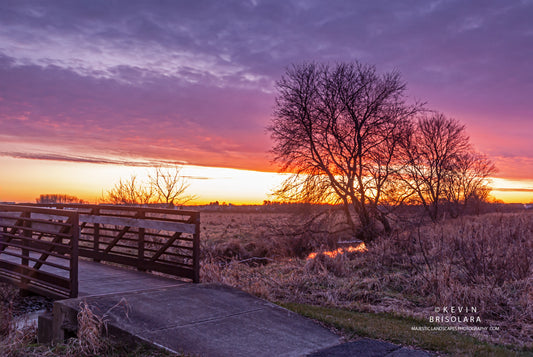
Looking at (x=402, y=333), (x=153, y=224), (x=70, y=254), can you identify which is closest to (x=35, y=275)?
(x=70, y=254)

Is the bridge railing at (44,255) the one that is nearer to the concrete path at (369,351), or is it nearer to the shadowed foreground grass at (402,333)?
the shadowed foreground grass at (402,333)

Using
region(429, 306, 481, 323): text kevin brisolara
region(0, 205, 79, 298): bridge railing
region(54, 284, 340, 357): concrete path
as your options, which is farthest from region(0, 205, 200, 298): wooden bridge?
region(429, 306, 481, 323): text kevin brisolara

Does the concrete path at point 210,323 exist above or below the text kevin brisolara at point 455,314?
above

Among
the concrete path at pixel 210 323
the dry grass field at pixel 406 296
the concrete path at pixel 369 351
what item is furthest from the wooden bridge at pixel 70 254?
the concrete path at pixel 369 351

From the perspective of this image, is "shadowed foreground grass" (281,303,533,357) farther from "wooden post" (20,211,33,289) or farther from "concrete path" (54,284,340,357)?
"wooden post" (20,211,33,289)

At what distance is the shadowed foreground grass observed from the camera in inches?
262

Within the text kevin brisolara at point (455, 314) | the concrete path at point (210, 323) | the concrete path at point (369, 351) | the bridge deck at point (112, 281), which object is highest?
the bridge deck at point (112, 281)

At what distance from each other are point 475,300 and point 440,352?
122 inches

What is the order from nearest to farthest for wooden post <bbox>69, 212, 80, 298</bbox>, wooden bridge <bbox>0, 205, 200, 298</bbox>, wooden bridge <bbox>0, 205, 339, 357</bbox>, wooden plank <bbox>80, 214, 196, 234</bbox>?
1. wooden bridge <bbox>0, 205, 339, 357</bbox>
2. wooden post <bbox>69, 212, 80, 298</bbox>
3. wooden bridge <bbox>0, 205, 200, 298</bbox>
4. wooden plank <bbox>80, 214, 196, 234</bbox>

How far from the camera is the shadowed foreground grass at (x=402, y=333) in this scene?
21.8 feet

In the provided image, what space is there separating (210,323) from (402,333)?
3.09 m

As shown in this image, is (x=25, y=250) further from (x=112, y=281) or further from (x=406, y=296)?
(x=406, y=296)

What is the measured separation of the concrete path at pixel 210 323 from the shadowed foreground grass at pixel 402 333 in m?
0.45

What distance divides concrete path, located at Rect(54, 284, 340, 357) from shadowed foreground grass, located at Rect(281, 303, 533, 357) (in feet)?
1.49
